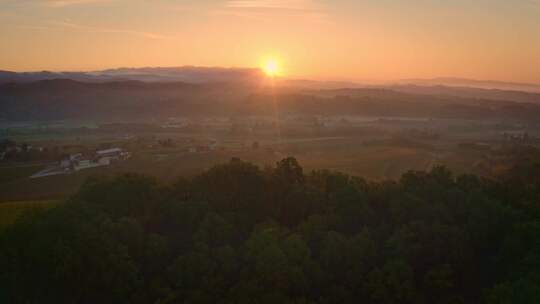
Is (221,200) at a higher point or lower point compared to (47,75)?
lower

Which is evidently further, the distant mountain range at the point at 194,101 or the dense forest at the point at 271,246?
the distant mountain range at the point at 194,101

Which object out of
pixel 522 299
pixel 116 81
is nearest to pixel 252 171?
pixel 522 299

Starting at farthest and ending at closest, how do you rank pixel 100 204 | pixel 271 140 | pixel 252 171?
1. pixel 271 140
2. pixel 252 171
3. pixel 100 204

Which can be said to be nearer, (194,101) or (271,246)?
(271,246)

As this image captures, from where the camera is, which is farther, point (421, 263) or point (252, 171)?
point (252, 171)

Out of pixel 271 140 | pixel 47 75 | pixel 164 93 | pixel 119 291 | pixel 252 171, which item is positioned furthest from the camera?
pixel 164 93

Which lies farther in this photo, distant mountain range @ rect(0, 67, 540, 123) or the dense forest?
distant mountain range @ rect(0, 67, 540, 123)

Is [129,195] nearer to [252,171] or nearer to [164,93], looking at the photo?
[252,171]
